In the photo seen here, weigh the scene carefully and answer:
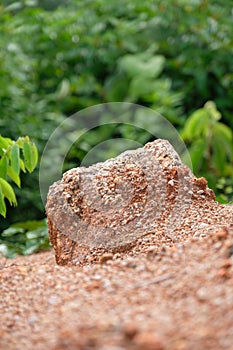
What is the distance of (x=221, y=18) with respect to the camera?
6840mm

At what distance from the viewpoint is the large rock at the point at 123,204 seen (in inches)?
120

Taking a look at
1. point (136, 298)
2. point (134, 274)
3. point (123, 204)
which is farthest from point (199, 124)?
point (136, 298)

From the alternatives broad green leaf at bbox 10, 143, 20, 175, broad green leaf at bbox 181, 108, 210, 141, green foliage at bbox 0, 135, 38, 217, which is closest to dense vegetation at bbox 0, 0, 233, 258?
broad green leaf at bbox 181, 108, 210, 141

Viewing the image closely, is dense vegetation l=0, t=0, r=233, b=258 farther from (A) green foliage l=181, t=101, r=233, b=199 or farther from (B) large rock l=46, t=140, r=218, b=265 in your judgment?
(B) large rock l=46, t=140, r=218, b=265

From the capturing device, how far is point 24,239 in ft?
14.4

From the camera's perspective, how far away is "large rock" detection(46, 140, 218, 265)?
3.05 m

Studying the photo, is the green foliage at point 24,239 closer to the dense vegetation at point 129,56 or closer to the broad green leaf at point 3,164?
the broad green leaf at point 3,164

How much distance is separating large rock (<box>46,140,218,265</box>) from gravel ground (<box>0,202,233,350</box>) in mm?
55

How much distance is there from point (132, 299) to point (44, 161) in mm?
3113

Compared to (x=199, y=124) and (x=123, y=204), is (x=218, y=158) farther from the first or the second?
(x=123, y=204)

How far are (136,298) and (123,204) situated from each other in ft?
3.15

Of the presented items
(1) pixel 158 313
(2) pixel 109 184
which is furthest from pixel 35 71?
(1) pixel 158 313

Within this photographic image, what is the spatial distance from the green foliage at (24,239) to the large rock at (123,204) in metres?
0.95

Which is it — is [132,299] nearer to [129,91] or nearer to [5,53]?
[5,53]
